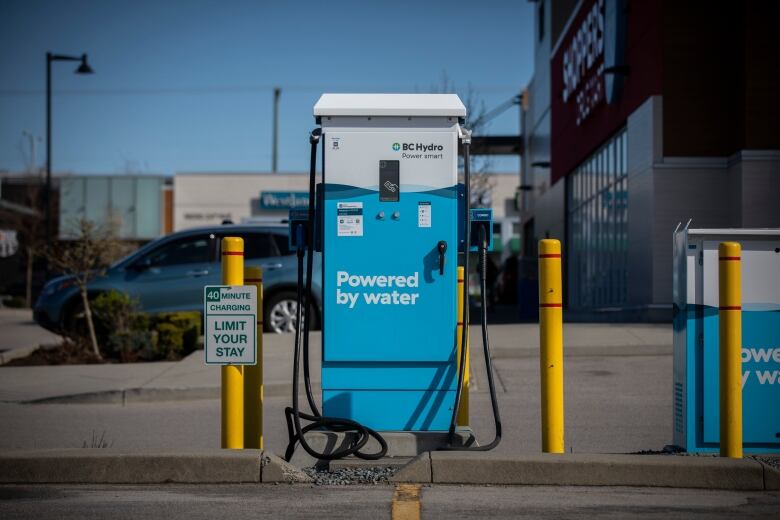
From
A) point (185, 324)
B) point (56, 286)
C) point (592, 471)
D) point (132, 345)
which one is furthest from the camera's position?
point (56, 286)

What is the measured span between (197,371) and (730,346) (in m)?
7.76

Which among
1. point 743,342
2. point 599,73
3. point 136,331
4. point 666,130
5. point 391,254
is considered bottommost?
point 136,331

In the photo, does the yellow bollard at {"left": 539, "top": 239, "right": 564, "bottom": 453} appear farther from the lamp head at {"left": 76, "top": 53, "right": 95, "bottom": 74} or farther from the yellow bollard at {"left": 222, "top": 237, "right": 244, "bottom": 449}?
the lamp head at {"left": 76, "top": 53, "right": 95, "bottom": 74}

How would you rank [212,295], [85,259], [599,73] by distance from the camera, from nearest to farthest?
[212,295] < [85,259] < [599,73]

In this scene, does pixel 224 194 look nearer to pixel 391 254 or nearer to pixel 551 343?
pixel 391 254

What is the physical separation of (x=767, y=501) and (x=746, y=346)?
1205mm

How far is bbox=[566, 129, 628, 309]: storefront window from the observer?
2148 cm

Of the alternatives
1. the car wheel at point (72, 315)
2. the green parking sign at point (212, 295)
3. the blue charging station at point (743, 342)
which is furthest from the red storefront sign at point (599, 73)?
the green parking sign at point (212, 295)

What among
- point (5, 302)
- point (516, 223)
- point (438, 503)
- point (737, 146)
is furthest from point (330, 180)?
point (516, 223)

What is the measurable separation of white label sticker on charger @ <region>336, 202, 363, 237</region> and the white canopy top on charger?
54 cm

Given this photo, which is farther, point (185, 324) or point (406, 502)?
point (185, 324)

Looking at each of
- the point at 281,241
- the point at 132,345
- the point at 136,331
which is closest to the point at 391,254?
the point at 132,345

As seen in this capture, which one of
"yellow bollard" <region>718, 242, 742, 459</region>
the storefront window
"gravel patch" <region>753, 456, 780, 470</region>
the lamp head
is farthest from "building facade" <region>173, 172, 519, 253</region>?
"yellow bollard" <region>718, 242, 742, 459</region>

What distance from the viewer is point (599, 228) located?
24.3m
